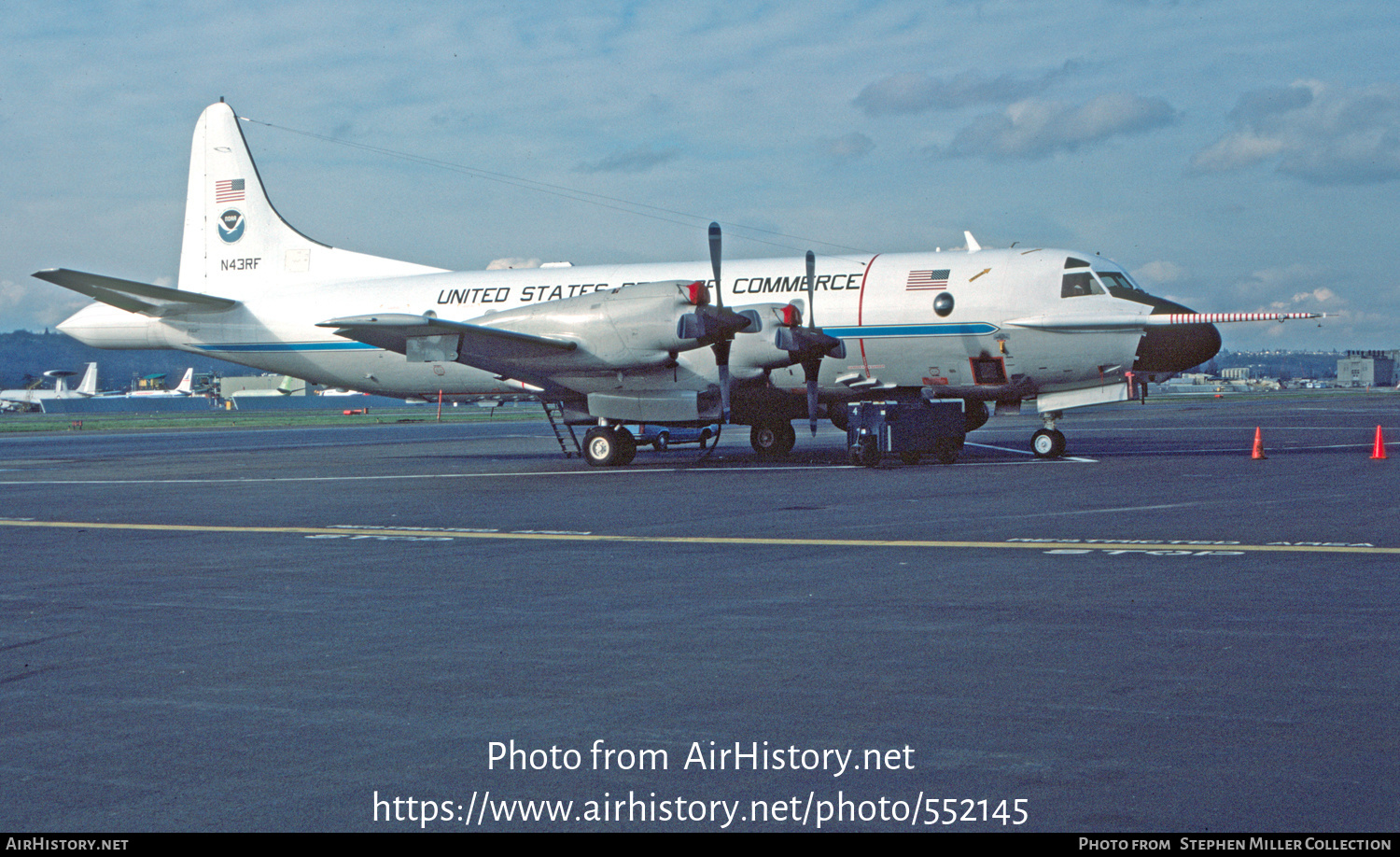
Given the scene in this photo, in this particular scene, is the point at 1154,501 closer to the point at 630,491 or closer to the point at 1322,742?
the point at 630,491

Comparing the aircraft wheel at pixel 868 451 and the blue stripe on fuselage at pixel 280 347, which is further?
the blue stripe on fuselage at pixel 280 347

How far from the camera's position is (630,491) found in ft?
69.8

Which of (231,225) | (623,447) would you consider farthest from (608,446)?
(231,225)

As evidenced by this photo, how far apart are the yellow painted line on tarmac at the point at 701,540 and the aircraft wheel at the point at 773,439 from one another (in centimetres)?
1515

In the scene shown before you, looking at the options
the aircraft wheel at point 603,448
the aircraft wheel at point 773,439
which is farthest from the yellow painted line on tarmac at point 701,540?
the aircraft wheel at point 773,439

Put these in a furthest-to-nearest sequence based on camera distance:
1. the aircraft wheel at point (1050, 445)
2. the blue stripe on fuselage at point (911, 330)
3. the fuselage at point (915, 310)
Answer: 1. the aircraft wheel at point (1050, 445)
2. the blue stripe on fuselage at point (911, 330)
3. the fuselage at point (915, 310)

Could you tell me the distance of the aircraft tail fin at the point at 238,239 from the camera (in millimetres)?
34125

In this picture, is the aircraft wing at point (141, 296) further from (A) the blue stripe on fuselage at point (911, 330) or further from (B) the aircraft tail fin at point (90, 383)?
(B) the aircraft tail fin at point (90, 383)

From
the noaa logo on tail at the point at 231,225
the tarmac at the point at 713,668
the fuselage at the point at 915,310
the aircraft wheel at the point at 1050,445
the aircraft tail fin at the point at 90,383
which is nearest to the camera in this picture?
the tarmac at the point at 713,668

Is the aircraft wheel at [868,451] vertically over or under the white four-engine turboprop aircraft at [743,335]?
under

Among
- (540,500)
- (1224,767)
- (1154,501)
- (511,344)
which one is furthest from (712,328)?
(1224,767)

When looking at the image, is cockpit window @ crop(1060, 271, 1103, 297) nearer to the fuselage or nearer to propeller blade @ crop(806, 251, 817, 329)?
the fuselage

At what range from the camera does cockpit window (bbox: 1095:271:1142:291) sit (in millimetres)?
27031
